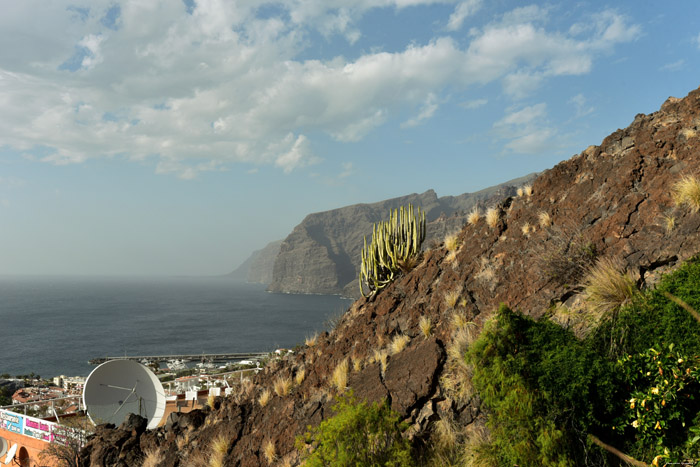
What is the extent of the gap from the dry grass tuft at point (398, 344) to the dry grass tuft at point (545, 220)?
3733 millimetres

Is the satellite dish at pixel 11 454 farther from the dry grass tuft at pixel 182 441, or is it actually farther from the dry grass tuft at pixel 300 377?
the dry grass tuft at pixel 300 377

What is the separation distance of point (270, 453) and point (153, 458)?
11.0 ft

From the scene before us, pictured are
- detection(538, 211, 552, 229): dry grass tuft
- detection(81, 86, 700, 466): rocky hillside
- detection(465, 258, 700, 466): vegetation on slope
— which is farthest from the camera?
detection(538, 211, 552, 229): dry grass tuft

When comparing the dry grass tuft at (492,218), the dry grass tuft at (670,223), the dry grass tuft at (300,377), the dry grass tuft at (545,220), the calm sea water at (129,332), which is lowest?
the calm sea water at (129,332)

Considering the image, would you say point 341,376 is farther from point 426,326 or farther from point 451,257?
point 451,257

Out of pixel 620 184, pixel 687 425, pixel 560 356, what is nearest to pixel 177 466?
pixel 560 356

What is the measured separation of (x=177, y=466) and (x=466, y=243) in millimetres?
8116

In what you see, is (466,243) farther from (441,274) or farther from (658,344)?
(658,344)

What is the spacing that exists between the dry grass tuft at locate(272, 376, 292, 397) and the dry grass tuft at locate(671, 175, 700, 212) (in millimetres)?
8307

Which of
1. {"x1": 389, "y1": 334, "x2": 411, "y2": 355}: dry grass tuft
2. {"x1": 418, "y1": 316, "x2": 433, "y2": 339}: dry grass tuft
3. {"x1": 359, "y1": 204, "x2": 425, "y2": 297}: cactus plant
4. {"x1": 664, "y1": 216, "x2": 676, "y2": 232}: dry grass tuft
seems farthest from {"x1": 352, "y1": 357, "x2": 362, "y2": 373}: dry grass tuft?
{"x1": 664, "y1": 216, "x2": 676, "y2": 232}: dry grass tuft

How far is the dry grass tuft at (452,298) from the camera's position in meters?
8.88

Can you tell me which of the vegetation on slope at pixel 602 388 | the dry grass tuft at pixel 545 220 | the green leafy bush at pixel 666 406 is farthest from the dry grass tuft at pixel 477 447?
the dry grass tuft at pixel 545 220

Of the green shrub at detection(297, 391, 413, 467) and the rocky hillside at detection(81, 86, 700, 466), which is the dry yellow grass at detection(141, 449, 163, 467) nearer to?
the rocky hillside at detection(81, 86, 700, 466)

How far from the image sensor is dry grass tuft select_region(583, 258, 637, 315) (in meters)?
6.26
